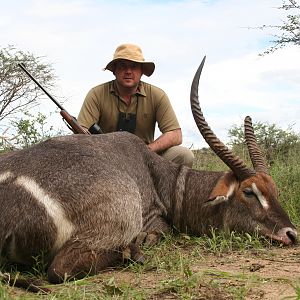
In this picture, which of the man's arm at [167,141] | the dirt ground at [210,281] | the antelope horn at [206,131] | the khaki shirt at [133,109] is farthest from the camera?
the khaki shirt at [133,109]

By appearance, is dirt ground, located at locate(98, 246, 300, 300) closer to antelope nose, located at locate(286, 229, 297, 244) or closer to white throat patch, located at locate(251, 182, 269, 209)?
antelope nose, located at locate(286, 229, 297, 244)

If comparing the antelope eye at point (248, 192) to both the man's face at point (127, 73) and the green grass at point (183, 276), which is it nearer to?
the green grass at point (183, 276)

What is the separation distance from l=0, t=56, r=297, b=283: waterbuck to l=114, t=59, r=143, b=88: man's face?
4.19 ft

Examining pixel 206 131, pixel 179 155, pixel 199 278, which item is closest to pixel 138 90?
pixel 179 155

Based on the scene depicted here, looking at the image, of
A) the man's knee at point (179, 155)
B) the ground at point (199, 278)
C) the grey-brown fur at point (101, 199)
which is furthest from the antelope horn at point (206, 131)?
the man's knee at point (179, 155)

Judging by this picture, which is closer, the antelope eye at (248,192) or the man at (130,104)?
the antelope eye at (248,192)

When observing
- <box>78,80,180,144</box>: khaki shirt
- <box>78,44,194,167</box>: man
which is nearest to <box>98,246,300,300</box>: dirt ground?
<box>78,44,194,167</box>: man

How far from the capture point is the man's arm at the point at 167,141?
578 centimetres

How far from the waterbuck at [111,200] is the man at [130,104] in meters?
1.12

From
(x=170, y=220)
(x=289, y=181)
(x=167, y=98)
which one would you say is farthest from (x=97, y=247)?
(x=289, y=181)

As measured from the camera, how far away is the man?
6.01m

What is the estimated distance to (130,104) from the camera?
6.11 metres

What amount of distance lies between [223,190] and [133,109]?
1.77m

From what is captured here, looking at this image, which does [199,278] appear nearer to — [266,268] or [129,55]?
[266,268]
